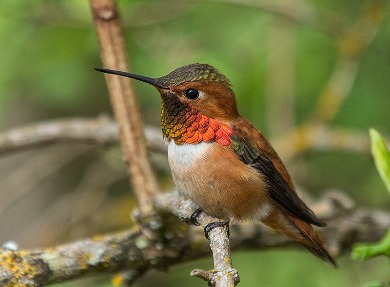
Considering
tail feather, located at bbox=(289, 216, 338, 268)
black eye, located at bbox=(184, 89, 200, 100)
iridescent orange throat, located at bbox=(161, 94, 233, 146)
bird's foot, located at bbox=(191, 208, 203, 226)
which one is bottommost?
bird's foot, located at bbox=(191, 208, 203, 226)

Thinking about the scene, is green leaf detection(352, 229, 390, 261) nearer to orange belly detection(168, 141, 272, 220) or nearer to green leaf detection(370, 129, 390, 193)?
green leaf detection(370, 129, 390, 193)

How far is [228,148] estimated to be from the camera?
11.6 ft

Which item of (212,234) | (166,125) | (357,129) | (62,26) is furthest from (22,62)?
(212,234)

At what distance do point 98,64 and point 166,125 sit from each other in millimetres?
2182

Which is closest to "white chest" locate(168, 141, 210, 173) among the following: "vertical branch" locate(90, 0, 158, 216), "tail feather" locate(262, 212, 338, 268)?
"vertical branch" locate(90, 0, 158, 216)

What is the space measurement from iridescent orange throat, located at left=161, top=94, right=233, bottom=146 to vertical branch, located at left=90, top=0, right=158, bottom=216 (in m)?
0.25

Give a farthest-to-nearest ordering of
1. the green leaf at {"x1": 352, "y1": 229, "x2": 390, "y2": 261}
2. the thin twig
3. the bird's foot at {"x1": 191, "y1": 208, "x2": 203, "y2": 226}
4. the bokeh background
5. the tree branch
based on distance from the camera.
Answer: the bokeh background → the thin twig → the bird's foot at {"x1": 191, "y1": 208, "x2": 203, "y2": 226} → the tree branch → the green leaf at {"x1": 352, "y1": 229, "x2": 390, "y2": 261}

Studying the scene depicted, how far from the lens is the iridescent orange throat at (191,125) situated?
3.51 meters

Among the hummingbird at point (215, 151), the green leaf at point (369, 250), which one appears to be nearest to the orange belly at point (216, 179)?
the hummingbird at point (215, 151)

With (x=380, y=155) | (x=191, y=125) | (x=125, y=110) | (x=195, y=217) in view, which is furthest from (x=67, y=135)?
(x=380, y=155)

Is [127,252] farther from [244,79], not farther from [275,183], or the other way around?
[244,79]

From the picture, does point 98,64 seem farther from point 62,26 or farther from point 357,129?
point 357,129

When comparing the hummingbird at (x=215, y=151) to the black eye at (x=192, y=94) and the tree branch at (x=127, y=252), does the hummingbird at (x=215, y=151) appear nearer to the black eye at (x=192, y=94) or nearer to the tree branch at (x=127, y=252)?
the black eye at (x=192, y=94)

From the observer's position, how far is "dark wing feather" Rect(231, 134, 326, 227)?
3549mm
